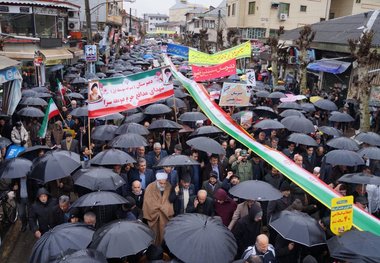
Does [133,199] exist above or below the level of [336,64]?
below

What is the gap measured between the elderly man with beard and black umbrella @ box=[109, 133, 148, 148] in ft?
6.29

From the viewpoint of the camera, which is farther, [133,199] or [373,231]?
[133,199]

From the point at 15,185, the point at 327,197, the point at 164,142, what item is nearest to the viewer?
the point at 327,197

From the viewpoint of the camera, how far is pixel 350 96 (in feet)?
62.4

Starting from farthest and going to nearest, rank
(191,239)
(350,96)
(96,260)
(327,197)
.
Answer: (350,96)
(327,197)
(191,239)
(96,260)

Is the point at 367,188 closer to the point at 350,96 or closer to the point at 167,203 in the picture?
the point at 167,203

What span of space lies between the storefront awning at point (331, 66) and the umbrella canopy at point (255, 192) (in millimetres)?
15288

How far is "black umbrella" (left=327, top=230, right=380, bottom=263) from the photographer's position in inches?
172

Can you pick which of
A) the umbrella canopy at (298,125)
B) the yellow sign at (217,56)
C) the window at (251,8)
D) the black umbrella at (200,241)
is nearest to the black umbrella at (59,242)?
the black umbrella at (200,241)

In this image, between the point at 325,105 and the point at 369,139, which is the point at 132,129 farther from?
the point at 325,105

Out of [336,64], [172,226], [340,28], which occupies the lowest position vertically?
[172,226]

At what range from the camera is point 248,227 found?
5828 mm

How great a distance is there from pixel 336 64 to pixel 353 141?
489 inches

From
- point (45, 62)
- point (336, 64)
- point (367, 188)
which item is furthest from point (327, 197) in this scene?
point (45, 62)
